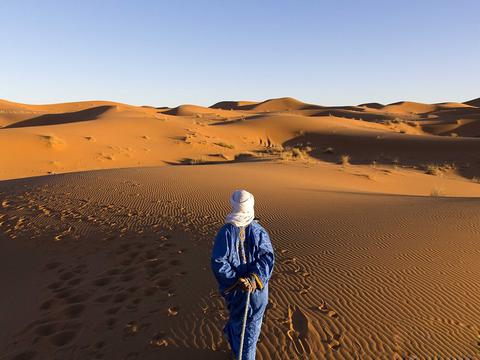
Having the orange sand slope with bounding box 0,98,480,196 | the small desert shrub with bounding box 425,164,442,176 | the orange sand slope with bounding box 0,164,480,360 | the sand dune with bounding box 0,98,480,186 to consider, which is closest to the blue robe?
the orange sand slope with bounding box 0,164,480,360

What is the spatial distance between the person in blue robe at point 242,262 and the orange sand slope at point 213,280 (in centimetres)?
72

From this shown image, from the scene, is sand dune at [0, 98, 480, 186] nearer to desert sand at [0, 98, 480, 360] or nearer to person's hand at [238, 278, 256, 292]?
desert sand at [0, 98, 480, 360]

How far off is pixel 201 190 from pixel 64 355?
19.3 ft

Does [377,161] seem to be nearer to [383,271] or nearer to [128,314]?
[383,271]

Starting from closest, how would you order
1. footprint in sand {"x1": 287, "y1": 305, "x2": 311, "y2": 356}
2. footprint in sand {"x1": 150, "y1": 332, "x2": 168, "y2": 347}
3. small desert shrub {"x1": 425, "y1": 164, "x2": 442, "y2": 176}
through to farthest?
footprint in sand {"x1": 287, "y1": 305, "x2": 311, "y2": 356} → footprint in sand {"x1": 150, "y1": 332, "x2": 168, "y2": 347} → small desert shrub {"x1": 425, "y1": 164, "x2": 442, "y2": 176}

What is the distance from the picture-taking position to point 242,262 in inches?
119

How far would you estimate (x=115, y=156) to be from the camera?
21672mm

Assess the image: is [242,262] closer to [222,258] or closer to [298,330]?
[222,258]

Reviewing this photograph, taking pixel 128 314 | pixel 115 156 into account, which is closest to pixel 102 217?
pixel 128 314

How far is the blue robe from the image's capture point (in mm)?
2916

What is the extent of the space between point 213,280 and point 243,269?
79.8 inches

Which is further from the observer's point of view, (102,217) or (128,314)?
(102,217)

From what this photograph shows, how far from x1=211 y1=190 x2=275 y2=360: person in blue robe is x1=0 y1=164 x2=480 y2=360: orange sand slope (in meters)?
0.72

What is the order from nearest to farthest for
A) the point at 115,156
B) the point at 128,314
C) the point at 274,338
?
the point at 274,338
the point at 128,314
the point at 115,156
